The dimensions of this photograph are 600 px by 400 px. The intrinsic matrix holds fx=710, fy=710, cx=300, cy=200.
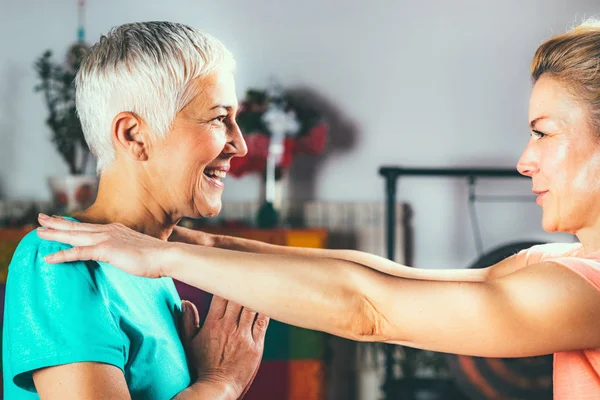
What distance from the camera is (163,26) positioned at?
3.99 feet

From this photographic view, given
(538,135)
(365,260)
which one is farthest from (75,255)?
(538,135)

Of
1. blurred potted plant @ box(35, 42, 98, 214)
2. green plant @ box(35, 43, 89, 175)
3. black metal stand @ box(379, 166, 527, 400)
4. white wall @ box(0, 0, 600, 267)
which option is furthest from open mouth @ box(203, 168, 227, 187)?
white wall @ box(0, 0, 600, 267)

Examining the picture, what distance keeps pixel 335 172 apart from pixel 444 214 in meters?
0.62

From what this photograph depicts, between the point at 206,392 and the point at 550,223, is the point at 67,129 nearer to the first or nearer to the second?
the point at 206,392

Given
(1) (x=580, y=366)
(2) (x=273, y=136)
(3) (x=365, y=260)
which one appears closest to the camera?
(1) (x=580, y=366)

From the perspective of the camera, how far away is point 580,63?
1.17 metres

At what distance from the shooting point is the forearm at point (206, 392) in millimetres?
1174

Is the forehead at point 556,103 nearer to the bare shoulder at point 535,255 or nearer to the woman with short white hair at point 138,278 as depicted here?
the bare shoulder at point 535,255

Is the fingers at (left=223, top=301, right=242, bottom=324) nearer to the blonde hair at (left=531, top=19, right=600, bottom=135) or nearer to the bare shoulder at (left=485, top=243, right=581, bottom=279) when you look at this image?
the bare shoulder at (left=485, top=243, right=581, bottom=279)

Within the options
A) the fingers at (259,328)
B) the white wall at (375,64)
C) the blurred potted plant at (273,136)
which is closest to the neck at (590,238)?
the fingers at (259,328)

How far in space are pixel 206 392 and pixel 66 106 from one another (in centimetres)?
277

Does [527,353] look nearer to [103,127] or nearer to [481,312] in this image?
[481,312]

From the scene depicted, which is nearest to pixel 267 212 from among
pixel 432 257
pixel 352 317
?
pixel 432 257

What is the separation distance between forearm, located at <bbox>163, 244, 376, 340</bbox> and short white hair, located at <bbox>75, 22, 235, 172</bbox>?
295 millimetres
